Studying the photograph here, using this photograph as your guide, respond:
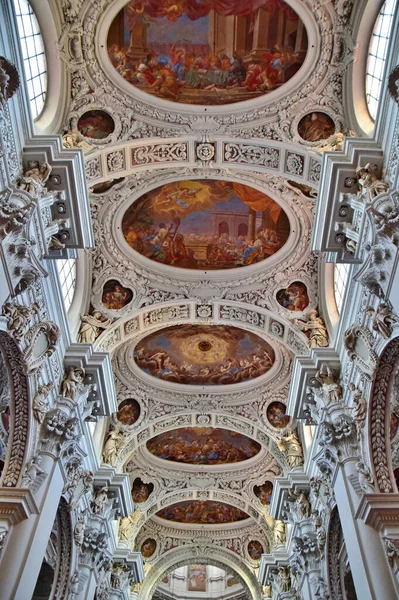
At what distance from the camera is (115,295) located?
18.8m

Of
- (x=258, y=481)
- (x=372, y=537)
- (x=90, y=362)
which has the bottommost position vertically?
(x=372, y=537)

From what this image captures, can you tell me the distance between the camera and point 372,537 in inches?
484

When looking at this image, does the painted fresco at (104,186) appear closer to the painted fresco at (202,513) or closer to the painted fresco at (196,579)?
the painted fresco at (202,513)

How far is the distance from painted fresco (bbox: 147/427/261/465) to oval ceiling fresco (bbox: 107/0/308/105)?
51.4ft

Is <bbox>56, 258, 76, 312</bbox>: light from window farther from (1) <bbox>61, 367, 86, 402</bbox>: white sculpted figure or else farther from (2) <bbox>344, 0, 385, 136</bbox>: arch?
(2) <bbox>344, 0, 385, 136</bbox>: arch

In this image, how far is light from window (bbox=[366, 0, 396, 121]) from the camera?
1241 cm

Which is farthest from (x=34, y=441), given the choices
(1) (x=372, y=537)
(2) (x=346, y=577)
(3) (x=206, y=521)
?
(3) (x=206, y=521)

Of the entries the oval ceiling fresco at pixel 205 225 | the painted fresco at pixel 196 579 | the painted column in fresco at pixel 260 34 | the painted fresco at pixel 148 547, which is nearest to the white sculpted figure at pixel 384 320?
the oval ceiling fresco at pixel 205 225

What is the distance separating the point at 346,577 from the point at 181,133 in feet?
44.5

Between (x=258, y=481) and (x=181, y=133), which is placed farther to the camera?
(x=258, y=481)

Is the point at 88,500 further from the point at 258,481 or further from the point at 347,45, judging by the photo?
the point at 347,45

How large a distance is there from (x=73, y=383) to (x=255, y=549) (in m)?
19.0

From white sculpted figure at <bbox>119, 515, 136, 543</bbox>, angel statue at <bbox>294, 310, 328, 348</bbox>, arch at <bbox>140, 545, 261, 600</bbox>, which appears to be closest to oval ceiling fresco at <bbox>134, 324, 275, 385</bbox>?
angel statue at <bbox>294, 310, 328, 348</bbox>

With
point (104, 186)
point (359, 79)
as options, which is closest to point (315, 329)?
point (359, 79)
